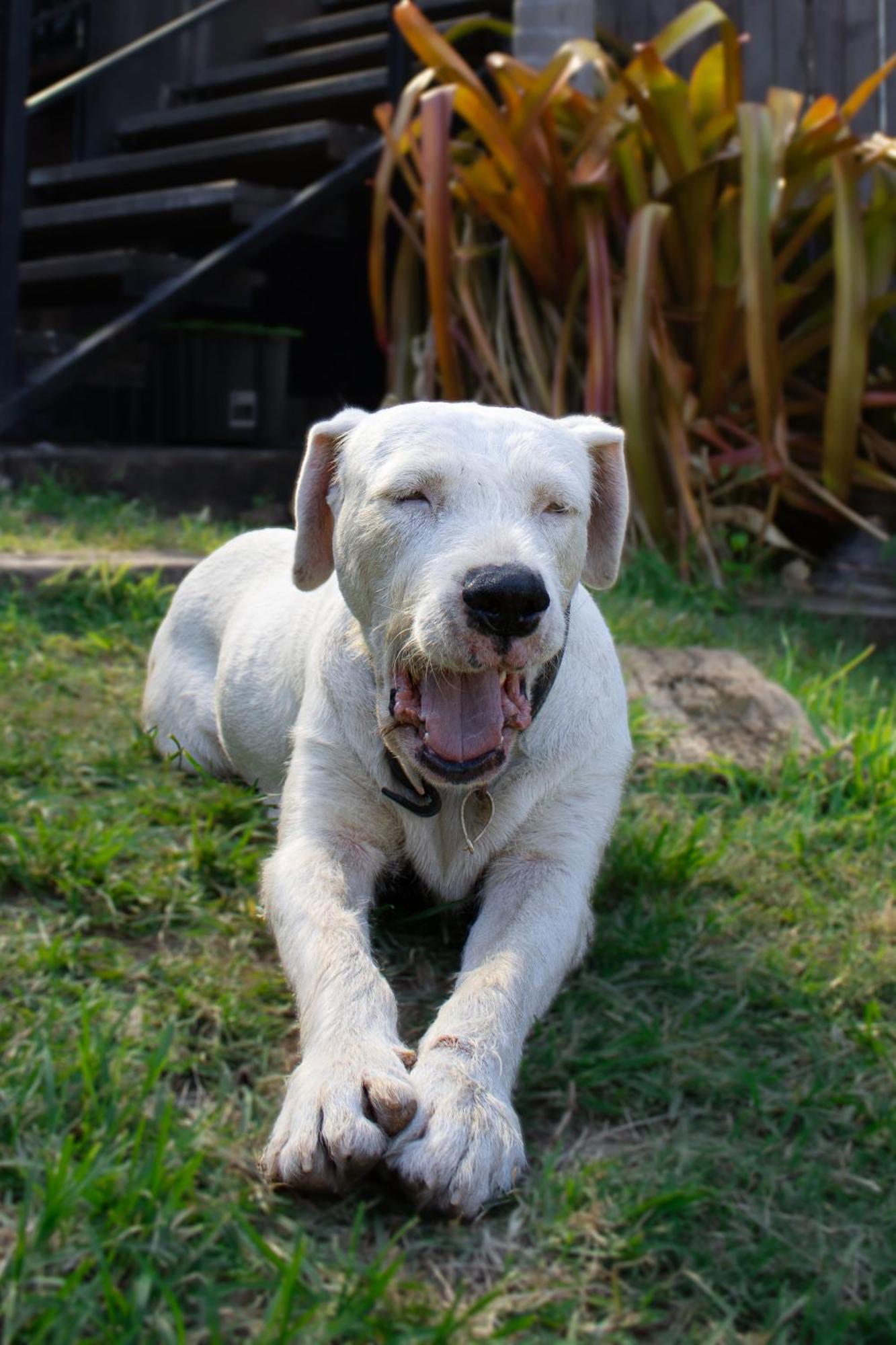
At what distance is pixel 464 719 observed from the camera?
83.4 inches

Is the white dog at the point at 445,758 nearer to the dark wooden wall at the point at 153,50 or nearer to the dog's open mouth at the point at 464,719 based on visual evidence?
the dog's open mouth at the point at 464,719

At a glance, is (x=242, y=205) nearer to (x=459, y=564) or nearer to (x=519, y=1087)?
(x=459, y=564)

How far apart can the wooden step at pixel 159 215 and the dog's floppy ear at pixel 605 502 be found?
4.45m

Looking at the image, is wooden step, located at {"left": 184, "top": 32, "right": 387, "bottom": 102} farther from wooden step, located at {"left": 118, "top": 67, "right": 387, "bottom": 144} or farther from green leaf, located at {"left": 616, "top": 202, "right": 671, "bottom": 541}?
green leaf, located at {"left": 616, "top": 202, "right": 671, "bottom": 541}

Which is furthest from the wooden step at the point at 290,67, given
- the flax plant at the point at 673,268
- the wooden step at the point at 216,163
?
the flax plant at the point at 673,268

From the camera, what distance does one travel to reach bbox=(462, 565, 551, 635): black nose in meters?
1.94

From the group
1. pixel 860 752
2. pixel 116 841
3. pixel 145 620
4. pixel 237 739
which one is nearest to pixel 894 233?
pixel 860 752

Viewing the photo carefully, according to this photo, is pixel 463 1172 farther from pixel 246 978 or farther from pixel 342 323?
pixel 342 323

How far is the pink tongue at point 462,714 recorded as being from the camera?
6.89 feet

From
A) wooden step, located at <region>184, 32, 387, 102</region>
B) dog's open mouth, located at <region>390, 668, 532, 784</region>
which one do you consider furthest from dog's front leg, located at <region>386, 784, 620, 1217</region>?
wooden step, located at <region>184, 32, 387, 102</region>

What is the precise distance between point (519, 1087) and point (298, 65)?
6.95m

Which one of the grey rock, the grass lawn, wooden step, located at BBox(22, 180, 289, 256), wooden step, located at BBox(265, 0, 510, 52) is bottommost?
the grass lawn

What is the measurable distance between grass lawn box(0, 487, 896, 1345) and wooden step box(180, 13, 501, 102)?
17.4ft

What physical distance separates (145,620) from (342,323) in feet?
14.3
